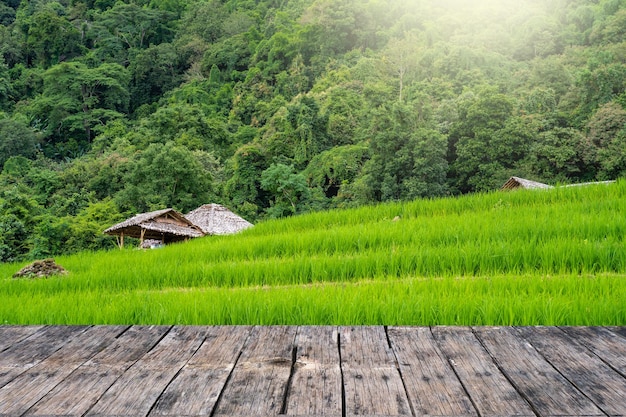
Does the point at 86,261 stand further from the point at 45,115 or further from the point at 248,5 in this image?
the point at 248,5

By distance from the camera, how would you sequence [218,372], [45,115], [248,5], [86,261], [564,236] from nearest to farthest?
[218,372], [564,236], [86,261], [45,115], [248,5]

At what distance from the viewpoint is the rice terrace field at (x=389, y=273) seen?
2.52 metres

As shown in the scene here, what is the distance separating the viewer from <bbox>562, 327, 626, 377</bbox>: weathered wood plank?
58.6 inches

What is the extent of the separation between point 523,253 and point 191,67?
63.8 metres

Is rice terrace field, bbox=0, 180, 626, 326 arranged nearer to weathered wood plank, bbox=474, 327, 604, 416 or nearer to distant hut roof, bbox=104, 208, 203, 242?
weathered wood plank, bbox=474, 327, 604, 416

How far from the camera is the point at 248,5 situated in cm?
6956

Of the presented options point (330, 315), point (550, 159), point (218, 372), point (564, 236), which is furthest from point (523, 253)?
point (550, 159)

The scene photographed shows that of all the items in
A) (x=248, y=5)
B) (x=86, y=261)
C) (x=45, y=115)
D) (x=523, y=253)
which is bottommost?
(x=86, y=261)

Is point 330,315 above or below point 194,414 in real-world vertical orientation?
below

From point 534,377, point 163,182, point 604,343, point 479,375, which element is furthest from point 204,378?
point 163,182

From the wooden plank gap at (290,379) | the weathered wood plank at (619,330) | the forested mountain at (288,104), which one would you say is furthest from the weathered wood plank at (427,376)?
the forested mountain at (288,104)

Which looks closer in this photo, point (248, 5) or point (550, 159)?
point (550, 159)

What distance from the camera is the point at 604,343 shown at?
165 centimetres

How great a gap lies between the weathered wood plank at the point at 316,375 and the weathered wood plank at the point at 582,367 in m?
0.65
